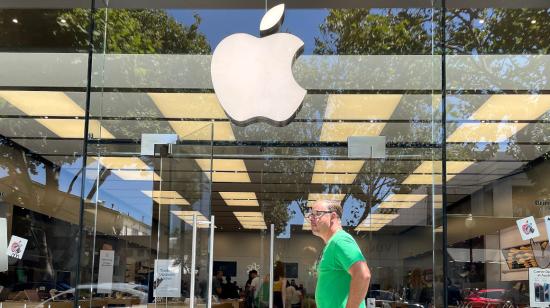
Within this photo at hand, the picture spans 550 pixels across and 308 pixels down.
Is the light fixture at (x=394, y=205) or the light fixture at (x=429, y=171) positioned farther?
the light fixture at (x=394, y=205)

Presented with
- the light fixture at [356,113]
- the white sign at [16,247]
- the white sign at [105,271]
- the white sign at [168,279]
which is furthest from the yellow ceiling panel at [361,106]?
the white sign at [16,247]

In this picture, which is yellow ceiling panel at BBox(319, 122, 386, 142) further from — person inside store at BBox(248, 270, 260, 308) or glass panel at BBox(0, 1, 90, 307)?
glass panel at BBox(0, 1, 90, 307)

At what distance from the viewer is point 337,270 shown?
10.2ft

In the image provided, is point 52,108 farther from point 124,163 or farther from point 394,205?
point 394,205

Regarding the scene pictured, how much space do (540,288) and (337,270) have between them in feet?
9.94

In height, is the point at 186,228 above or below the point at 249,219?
below

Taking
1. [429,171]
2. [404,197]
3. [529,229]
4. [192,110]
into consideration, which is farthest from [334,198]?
[529,229]

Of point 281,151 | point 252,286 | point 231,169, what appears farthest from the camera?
point 252,286

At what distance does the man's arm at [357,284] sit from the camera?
289 centimetres

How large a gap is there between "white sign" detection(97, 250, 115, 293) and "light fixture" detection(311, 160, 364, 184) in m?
3.19

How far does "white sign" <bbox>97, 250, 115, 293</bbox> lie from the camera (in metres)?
A: 8.41

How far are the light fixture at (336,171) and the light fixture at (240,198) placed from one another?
146 centimetres

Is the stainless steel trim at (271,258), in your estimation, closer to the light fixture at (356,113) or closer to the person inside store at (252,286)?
the light fixture at (356,113)

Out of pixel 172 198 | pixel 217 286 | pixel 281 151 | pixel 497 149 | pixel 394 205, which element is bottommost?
pixel 217 286
